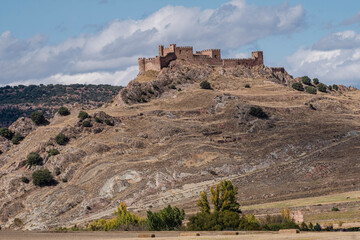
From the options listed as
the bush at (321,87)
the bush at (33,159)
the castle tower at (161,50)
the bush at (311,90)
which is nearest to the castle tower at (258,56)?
the bush at (311,90)

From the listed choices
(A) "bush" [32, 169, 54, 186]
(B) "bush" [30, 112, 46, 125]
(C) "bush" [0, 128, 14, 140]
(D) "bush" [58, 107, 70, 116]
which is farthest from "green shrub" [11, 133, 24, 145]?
(A) "bush" [32, 169, 54, 186]

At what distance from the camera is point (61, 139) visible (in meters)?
106

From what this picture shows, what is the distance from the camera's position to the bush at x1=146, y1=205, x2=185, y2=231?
6723 centimetres

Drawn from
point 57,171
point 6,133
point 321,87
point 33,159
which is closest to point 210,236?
point 57,171

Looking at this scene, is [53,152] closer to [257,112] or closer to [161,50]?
[161,50]

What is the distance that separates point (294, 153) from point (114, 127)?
28.5m

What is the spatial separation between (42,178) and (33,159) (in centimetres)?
496

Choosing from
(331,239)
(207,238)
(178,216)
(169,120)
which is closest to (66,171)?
(169,120)

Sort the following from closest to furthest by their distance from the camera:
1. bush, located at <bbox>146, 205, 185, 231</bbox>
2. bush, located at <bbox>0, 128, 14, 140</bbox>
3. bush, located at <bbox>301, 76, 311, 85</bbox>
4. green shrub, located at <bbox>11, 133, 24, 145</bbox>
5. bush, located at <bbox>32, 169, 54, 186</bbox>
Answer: bush, located at <bbox>146, 205, 185, 231</bbox>, bush, located at <bbox>32, 169, 54, 186</bbox>, green shrub, located at <bbox>11, 133, 24, 145</bbox>, bush, located at <bbox>0, 128, 14, 140</bbox>, bush, located at <bbox>301, 76, 311, 85</bbox>

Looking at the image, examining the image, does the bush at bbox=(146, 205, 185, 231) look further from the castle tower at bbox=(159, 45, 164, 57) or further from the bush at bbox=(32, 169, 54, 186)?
the castle tower at bbox=(159, 45, 164, 57)

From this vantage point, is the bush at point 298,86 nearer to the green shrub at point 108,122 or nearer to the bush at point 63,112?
the green shrub at point 108,122

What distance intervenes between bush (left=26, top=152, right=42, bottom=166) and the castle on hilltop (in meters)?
27.6

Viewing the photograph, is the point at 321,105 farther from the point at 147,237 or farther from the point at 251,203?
the point at 147,237

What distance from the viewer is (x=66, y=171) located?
3981 inches
